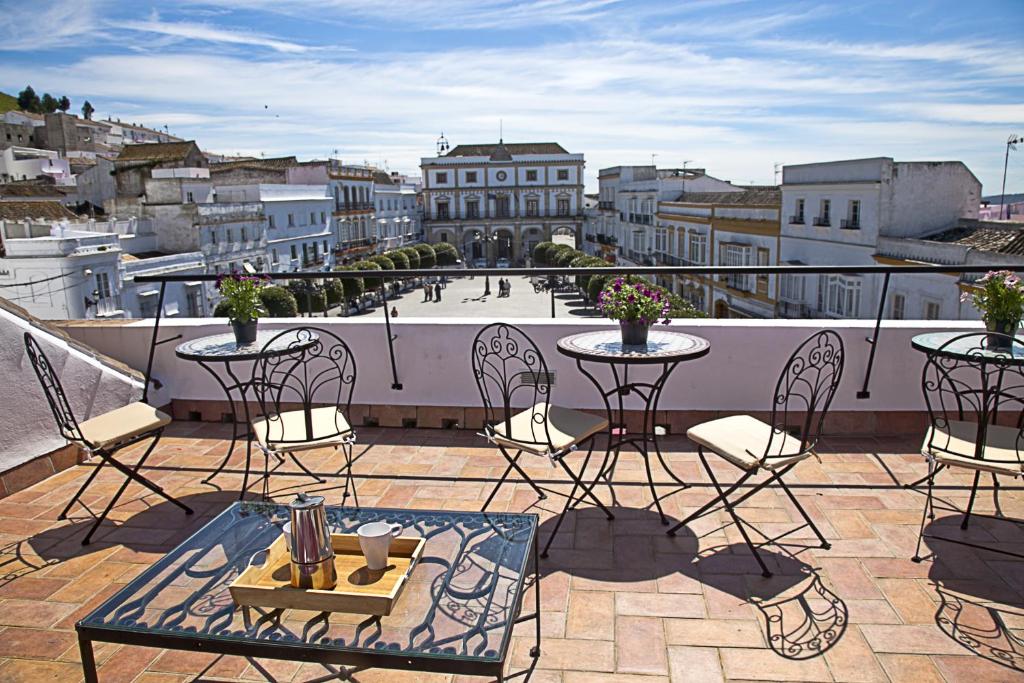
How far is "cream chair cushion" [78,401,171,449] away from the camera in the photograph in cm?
318

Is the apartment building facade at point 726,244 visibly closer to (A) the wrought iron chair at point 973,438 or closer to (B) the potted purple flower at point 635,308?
(A) the wrought iron chair at point 973,438

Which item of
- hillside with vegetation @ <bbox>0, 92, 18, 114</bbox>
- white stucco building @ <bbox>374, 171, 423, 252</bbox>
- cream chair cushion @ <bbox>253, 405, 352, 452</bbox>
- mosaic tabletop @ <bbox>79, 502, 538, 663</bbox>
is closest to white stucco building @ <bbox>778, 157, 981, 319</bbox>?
cream chair cushion @ <bbox>253, 405, 352, 452</bbox>

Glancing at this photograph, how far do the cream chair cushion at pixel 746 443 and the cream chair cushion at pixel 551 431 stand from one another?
1.45 feet

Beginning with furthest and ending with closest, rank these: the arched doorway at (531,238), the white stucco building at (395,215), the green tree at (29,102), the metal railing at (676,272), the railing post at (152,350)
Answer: the green tree at (29,102) → the arched doorway at (531,238) → the white stucco building at (395,215) → the railing post at (152,350) → the metal railing at (676,272)

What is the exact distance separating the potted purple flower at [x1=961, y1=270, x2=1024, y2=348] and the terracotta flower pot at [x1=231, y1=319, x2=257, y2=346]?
351 cm

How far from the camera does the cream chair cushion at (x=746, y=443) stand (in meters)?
2.74

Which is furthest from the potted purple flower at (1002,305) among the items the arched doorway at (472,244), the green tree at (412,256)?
the arched doorway at (472,244)

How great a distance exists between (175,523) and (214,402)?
1.57 meters

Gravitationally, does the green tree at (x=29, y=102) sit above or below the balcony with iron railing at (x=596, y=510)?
above

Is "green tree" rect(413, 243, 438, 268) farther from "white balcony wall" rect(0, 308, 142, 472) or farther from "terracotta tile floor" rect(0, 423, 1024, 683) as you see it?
"terracotta tile floor" rect(0, 423, 1024, 683)

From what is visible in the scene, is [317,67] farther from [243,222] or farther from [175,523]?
[243,222]

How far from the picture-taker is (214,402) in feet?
15.5

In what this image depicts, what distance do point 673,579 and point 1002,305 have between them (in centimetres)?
200

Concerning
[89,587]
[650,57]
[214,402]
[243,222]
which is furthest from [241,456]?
[243,222]
